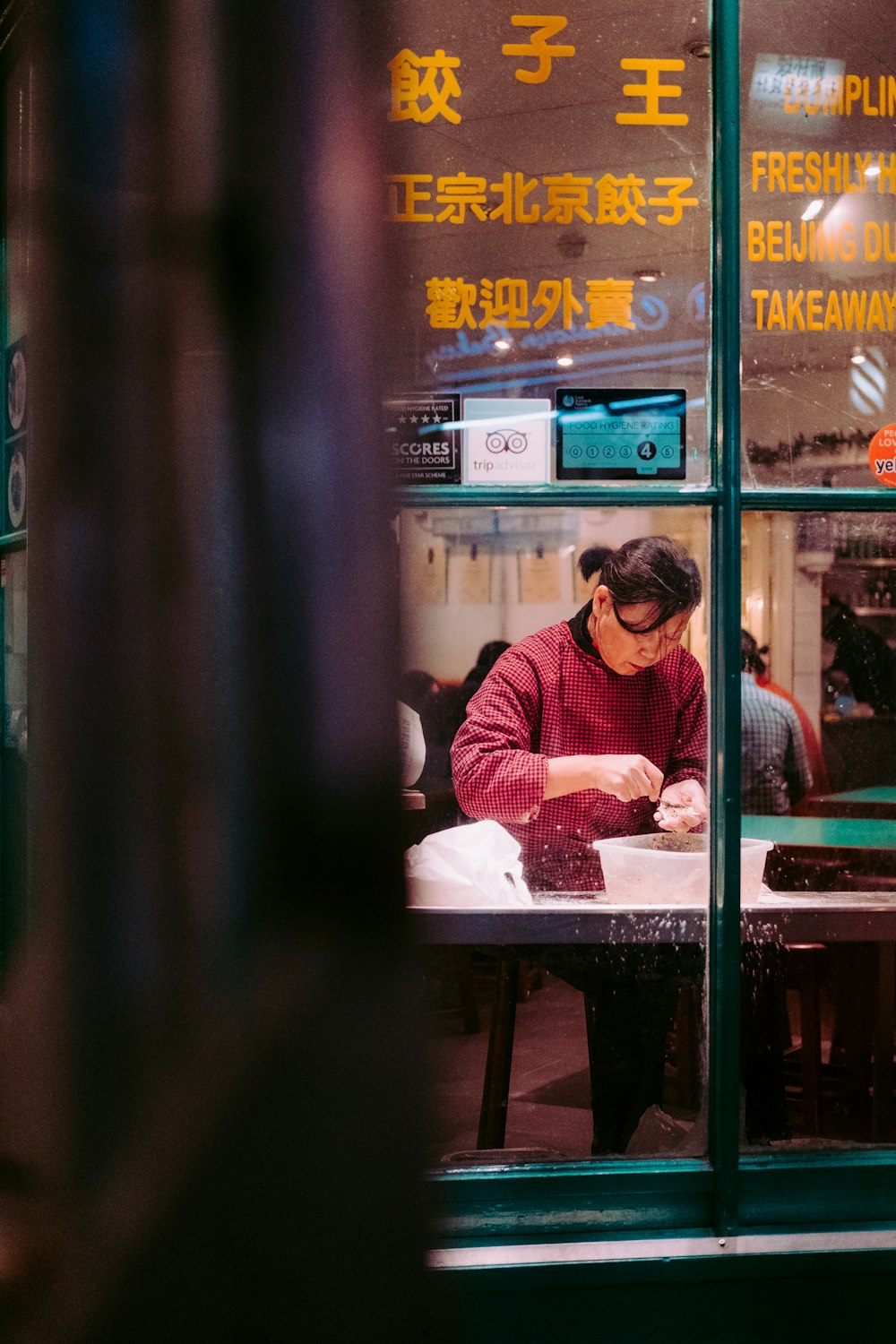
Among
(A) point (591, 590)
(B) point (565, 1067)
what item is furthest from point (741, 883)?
(A) point (591, 590)

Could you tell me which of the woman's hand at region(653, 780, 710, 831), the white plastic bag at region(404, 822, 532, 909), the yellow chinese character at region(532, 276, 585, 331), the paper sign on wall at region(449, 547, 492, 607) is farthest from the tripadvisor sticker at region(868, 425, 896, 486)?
the white plastic bag at region(404, 822, 532, 909)

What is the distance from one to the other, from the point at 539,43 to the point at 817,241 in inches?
32.6

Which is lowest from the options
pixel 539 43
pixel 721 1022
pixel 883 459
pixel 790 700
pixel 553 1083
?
pixel 553 1083

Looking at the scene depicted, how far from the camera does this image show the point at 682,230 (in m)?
2.84

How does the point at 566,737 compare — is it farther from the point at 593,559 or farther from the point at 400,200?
the point at 400,200

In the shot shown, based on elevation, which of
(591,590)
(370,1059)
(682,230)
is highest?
(682,230)

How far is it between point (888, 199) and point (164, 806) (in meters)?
2.91

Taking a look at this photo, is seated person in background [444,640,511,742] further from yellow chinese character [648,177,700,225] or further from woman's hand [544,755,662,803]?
yellow chinese character [648,177,700,225]

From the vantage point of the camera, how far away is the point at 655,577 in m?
2.89

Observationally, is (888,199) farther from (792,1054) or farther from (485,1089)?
(485,1089)

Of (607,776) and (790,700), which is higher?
(790,700)

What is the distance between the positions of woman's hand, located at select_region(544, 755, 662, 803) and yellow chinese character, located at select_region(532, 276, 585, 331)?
3.49 feet

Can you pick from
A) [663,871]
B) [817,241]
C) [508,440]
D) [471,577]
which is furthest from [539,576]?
[817,241]

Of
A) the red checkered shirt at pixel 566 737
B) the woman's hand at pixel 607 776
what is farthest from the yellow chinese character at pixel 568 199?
the woman's hand at pixel 607 776
